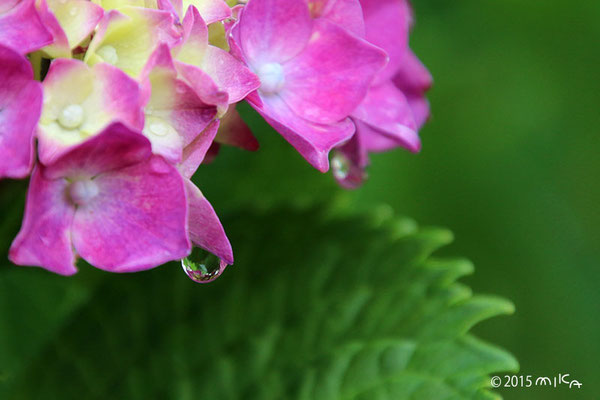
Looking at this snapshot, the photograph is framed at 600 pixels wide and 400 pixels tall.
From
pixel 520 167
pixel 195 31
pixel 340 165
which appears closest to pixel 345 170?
pixel 340 165

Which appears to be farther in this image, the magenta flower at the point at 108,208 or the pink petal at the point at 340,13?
the pink petal at the point at 340,13

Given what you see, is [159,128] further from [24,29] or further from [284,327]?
[284,327]

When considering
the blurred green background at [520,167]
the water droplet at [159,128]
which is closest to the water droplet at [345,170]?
the water droplet at [159,128]

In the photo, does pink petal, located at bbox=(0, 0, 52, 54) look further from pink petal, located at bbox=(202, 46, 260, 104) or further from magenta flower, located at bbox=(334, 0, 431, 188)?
magenta flower, located at bbox=(334, 0, 431, 188)

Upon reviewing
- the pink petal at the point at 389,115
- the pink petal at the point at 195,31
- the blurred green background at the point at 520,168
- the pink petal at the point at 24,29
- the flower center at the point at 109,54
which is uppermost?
the pink petal at the point at 195,31

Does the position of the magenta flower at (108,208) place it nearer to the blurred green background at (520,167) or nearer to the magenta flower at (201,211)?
the magenta flower at (201,211)

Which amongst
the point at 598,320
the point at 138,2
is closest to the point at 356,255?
the point at 138,2

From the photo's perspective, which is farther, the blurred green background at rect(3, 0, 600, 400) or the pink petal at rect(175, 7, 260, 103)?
the blurred green background at rect(3, 0, 600, 400)

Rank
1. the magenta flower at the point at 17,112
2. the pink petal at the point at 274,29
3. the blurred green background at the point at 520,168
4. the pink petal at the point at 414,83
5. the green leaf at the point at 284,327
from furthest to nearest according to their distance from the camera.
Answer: the blurred green background at the point at 520,168 → the pink petal at the point at 414,83 → the green leaf at the point at 284,327 → the pink petal at the point at 274,29 → the magenta flower at the point at 17,112

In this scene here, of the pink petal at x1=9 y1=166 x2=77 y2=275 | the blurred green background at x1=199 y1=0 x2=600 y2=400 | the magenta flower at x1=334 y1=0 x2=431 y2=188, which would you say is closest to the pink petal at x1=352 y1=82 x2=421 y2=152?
the magenta flower at x1=334 y1=0 x2=431 y2=188
